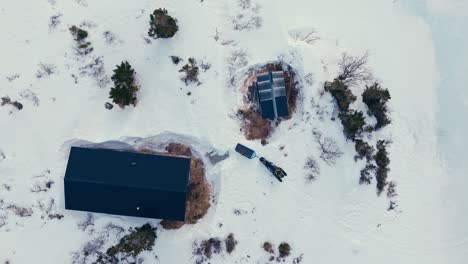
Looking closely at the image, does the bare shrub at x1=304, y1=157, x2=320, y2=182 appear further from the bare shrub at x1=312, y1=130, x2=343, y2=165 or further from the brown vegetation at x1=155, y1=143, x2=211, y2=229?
the brown vegetation at x1=155, y1=143, x2=211, y2=229

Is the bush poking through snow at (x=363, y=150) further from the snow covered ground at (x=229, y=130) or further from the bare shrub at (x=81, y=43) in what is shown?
the bare shrub at (x=81, y=43)

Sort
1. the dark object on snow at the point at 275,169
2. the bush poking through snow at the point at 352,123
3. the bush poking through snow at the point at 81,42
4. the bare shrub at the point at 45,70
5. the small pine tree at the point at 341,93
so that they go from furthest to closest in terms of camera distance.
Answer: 1. the bare shrub at the point at 45,70
2. the bush poking through snow at the point at 81,42
3. the dark object on snow at the point at 275,169
4. the small pine tree at the point at 341,93
5. the bush poking through snow at the point at 352,123

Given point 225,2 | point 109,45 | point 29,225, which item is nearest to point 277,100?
point 225,2

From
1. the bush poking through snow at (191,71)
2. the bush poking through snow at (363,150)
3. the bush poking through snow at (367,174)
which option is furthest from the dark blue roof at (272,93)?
the bush poking through snow at (367,174)

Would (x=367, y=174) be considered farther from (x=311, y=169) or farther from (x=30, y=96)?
(x=30, y=96)

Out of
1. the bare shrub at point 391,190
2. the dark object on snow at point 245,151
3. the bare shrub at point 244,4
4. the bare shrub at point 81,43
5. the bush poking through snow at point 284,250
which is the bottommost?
the bush poking through snow at point 284,250

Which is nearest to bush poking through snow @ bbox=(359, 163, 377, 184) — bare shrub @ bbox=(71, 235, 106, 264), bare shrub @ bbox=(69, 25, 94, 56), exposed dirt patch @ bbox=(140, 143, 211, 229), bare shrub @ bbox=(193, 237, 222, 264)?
exposed dirt patch @ bbox=(140, 143, 211, 229)

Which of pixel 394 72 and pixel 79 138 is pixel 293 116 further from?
pixel 79 138

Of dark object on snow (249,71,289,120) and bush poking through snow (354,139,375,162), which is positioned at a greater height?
dark object on snow (249,71,289,120)
